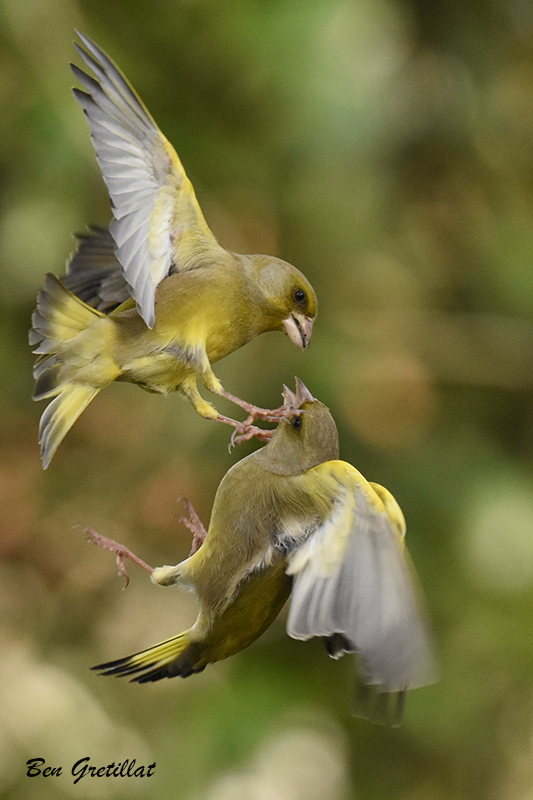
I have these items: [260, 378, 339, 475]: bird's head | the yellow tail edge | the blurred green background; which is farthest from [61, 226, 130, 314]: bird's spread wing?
the blurred green background

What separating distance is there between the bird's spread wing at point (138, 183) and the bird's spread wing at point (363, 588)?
490 millimetres

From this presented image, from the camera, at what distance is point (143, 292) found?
1340 millimetres

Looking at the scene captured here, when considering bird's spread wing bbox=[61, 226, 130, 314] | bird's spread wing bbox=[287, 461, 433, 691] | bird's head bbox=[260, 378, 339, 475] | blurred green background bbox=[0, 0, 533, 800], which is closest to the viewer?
bird's spread wing bbox=[287, 461, 433, 691]

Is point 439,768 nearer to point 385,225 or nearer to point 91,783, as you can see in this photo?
point 91,783

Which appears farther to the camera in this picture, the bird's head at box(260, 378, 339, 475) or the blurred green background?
the blurred green background

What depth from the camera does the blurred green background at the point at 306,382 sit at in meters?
3.84

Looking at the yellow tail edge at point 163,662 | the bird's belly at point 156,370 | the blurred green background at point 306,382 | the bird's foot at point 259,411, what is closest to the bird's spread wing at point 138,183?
the bird's belly at point 156,370

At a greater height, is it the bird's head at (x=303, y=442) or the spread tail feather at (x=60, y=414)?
the spread tail feather at (x=60, y=414)

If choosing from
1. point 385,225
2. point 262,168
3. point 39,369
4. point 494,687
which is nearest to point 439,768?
point 494,687

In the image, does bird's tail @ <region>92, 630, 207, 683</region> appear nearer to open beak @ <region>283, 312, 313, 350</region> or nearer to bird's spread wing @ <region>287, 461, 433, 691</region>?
bird's spread wing @ <region>287, 461, 433, 691</region>

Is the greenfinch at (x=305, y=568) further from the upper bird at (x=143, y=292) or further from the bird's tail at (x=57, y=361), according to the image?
the bird's tail at (x=57, y=361)

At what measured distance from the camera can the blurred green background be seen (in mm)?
3836

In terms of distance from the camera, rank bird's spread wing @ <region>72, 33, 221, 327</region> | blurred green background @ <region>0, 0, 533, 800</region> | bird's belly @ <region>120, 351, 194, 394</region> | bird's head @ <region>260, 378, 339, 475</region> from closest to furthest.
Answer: bird's spread wing @ <region>72, 33, 221, 327</region> → bird's belly @ <region>120, 351, 194, 394</region> → bird's head @ <region>260, 378, 339, 475</region> → blurred green background @ <region>0, 0, 533, 800</region>

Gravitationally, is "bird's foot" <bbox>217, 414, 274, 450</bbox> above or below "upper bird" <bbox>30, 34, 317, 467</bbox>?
below
